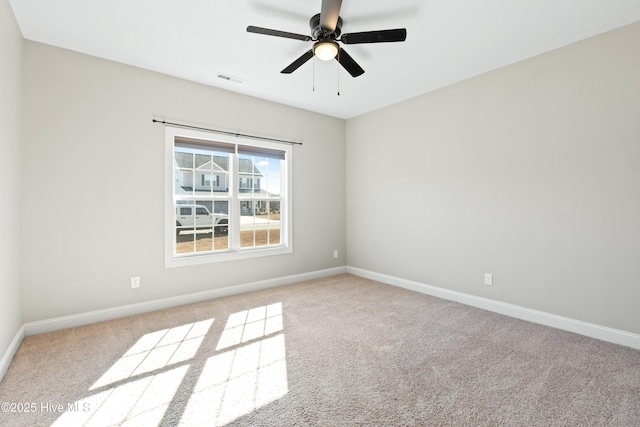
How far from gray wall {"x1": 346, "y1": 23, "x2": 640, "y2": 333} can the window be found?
169 centimetres

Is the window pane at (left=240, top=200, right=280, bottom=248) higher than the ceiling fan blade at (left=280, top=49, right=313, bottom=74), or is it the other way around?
the ceiling fan blade at (left=280, top=49, right=313, bottom=74)

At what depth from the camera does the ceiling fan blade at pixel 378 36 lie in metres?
2.09

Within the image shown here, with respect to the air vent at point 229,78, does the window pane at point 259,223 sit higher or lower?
lower

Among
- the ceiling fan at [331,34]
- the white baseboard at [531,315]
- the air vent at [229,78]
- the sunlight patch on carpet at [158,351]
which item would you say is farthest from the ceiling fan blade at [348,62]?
the white baseboard at [531,315]

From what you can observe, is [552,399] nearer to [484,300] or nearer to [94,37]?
[484,300]

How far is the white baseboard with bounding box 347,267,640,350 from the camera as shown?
102 inches

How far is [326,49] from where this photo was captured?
91.5 inches

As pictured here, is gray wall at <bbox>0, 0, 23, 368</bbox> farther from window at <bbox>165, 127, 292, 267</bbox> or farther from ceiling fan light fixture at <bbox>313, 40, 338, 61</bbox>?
ceiling fan light fixture at <bbox>313, 40, 338, 61</bbox>

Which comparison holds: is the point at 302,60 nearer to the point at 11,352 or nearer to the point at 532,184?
the point at 532,184

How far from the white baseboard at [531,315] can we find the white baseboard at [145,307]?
66.9 inches

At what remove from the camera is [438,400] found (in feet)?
6.08

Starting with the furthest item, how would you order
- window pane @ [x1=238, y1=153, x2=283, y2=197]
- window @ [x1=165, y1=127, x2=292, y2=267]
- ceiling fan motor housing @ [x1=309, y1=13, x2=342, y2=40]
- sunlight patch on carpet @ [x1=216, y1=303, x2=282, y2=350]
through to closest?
1. window pane @ [x1=238, y1=153, x2=283, y2=197]
2. window @ [x1=165, y1=127, x2=292, y2=267]
3. sunlight patch on carpet @ [x1=216, y1=303, x2=282, y2=350]
4. ceiling fan motor housing @ [x1=309, y1=13, x2=342, y2=40]

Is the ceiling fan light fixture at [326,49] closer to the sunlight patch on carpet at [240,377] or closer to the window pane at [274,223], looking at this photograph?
the sunlight patch on carpet at [240,377]

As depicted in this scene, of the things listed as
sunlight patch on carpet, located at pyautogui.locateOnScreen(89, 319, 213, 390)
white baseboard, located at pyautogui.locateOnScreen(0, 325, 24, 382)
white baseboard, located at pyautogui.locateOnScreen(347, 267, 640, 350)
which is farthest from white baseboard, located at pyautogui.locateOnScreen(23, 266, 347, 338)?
white baseboard, located at pyautogui.locateOnScreen(347, 267, 640, 350)
